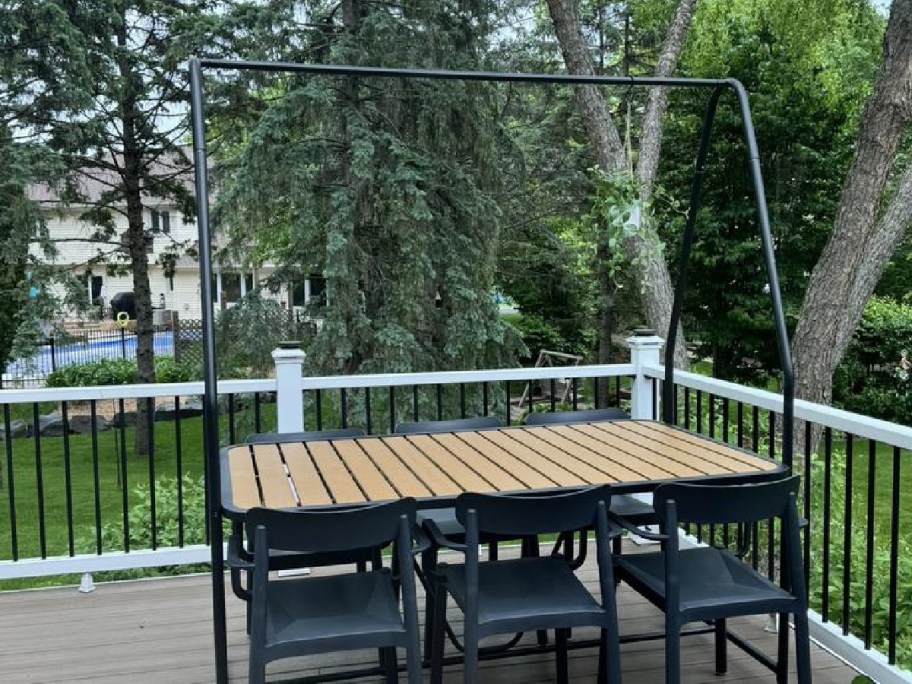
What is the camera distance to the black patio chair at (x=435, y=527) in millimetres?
2632

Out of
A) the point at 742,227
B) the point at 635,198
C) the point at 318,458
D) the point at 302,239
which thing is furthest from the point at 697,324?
the point at 318,458

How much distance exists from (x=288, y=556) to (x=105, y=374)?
42.3ft

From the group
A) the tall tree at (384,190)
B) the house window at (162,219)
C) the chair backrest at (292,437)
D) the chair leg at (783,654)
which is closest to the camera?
the chair leg at (783,654)

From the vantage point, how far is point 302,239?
31.3 ft

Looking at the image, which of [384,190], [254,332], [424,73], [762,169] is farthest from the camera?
[762,169]

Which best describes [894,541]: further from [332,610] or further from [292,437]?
[292,437]

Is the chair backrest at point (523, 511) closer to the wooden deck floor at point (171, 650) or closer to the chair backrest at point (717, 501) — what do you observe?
the chair backrest at point (717, 501)

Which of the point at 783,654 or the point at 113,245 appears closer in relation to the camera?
the point at 783,654

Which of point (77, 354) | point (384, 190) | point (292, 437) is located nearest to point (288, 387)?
point (292, 437)

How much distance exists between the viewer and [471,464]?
9.27 ft

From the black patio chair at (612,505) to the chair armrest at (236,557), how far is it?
3.36ft

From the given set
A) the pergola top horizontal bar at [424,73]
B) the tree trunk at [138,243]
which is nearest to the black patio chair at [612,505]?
the pergola top horizontal bar at [424,73]

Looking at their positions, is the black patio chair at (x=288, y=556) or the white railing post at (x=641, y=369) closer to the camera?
the black patio chair at (x=288, y=556)

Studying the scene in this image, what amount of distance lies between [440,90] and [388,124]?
71 centimetres
